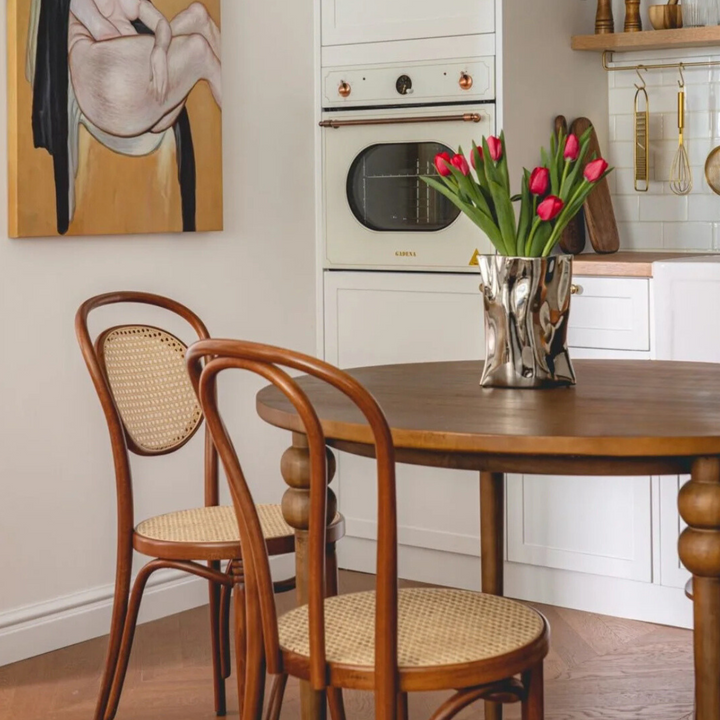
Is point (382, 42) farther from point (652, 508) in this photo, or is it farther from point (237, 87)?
point (652, 508)

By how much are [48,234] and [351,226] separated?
1106mm

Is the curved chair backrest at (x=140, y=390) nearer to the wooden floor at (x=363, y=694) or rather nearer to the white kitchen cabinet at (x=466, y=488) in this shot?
the wooden floor at (x=363, y=694)

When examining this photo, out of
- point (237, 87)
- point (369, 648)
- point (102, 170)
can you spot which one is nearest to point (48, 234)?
point (102, 170)

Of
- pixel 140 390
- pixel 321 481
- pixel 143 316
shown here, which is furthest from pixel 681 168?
pixel 321 481

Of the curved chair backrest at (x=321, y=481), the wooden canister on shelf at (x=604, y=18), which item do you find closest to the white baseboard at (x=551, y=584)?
the wooden canister on shelf at (x=604, y=18)

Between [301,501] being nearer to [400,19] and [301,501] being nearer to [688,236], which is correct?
[400,19]

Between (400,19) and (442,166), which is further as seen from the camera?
(400,19)

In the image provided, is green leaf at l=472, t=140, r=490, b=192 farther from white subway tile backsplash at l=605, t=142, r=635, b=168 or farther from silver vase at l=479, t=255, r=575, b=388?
white subway tile backsplash at l=605, t=142, r=635, b=168

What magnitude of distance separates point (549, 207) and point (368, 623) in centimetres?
79

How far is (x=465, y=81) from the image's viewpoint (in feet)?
11.9

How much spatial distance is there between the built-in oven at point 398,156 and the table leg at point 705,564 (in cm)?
199

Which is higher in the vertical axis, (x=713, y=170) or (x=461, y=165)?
(x=713, y=170)

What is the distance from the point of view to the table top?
174cm

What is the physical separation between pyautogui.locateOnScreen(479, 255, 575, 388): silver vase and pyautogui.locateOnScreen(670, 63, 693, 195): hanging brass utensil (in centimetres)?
195
